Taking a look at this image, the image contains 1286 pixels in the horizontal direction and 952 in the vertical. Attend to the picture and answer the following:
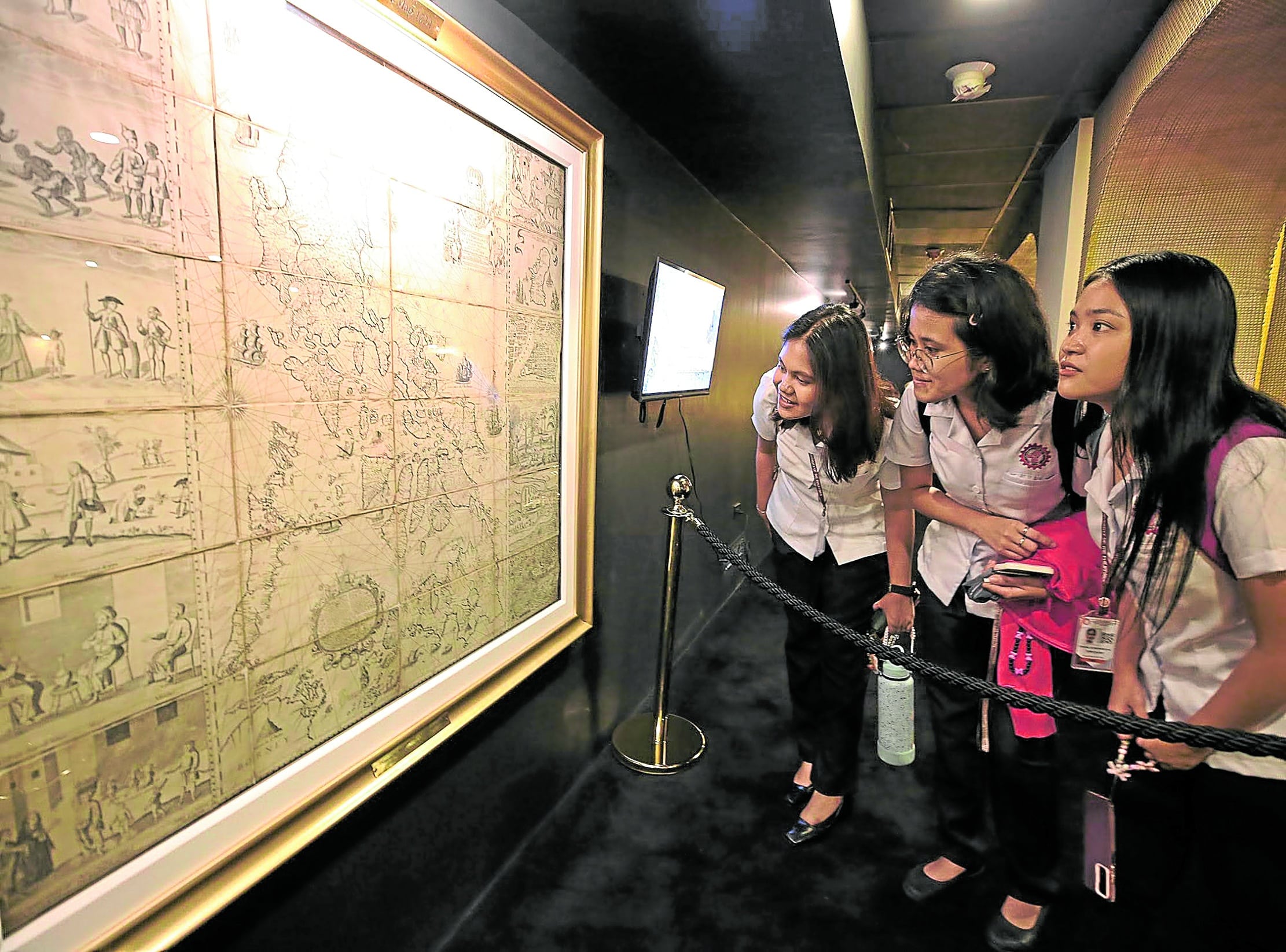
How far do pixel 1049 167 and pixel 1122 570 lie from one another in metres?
4.30

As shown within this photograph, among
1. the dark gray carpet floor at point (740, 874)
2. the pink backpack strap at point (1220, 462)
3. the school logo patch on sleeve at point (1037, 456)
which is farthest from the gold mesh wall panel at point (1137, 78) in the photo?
the dark gray carpet floor at point (740, 874)

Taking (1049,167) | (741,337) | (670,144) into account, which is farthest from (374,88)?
(1049,167)

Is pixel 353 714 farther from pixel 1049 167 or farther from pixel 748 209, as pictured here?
pixel 1049 167

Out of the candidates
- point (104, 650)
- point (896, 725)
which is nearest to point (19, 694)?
point (104, 650)

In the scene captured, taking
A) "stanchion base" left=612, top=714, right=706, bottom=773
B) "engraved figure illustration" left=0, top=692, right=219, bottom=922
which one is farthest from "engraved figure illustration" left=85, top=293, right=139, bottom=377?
"stanchion base" left=612, top=714, right=706, bottom=773

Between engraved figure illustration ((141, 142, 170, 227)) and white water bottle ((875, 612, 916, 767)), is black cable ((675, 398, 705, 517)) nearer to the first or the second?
white water bottle ((875, 612, 916, 767))

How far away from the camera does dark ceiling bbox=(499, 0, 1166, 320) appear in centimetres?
170

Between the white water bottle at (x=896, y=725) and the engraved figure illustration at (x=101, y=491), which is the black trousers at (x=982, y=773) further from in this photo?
the engraved figure illustration at (x=101, y=491)

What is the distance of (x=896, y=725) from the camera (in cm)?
258

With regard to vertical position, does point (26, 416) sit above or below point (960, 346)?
below

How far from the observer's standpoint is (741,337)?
168 inches

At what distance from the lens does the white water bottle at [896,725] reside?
2.56 metres

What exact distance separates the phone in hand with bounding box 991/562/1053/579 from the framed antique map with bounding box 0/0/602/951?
3.91 ft

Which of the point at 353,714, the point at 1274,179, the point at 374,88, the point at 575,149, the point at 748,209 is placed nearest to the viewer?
the point at 374,88
